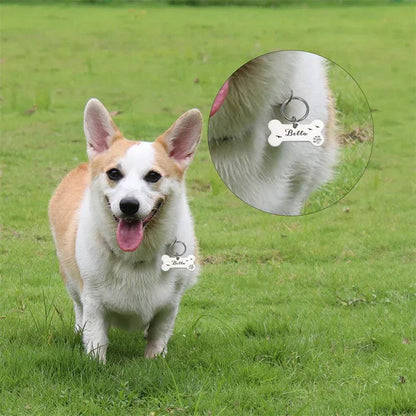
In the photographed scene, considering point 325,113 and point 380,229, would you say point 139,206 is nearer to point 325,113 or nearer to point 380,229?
point 325,113

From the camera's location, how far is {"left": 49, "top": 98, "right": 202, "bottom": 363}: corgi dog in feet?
16.1

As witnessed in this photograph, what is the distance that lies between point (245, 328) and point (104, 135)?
1985 millimetres

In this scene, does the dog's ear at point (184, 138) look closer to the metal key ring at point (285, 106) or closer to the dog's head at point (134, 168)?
the dog's head at point (134, 168)

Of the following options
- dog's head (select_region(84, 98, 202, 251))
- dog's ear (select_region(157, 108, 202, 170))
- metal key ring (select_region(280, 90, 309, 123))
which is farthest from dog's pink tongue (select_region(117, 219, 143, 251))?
metal key ring (select_region(280, 90, 309, 123))

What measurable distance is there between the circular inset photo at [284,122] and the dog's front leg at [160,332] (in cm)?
99

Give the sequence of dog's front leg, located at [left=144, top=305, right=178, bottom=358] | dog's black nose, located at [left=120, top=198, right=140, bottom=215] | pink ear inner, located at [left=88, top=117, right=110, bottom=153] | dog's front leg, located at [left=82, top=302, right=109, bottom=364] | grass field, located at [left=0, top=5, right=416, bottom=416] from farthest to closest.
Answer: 1. dog's front leg, located at [left=144, top=305, right=178, bottom=358]
2. dog's front leg, located at [left=82, top=302, right=109, bottom=364]
3. pink ear inner, located at [left=88, top=117, right=110, bottom=153]
4. grass field, located at [left=0, top=5, right=416, bottom=416]
5. dog's black nose, located at [left=120, top=198, right=140, bottom=215]

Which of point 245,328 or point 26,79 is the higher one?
point 245,328

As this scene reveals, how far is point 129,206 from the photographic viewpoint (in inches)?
186

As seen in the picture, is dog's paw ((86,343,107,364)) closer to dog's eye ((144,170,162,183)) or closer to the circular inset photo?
dog's eye ((144,170,162,183))

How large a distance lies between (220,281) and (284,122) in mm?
3227

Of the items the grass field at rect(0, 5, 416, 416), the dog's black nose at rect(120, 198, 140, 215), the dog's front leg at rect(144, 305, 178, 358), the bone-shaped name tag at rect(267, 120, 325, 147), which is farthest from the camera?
the dog's front leg at rect(144, 305, 178, 358)

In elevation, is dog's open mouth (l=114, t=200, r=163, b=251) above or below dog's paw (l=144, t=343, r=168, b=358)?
above

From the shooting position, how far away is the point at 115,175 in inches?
193

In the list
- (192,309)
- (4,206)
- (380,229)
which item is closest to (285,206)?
(192,309)
